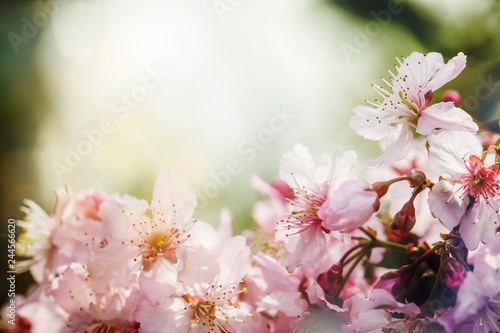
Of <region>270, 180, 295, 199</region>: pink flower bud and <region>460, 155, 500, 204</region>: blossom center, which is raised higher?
<region>460, 155, 500, 204</region>: blossom center

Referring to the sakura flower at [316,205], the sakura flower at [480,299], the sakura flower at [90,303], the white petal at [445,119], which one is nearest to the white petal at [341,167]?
the sakura flower at [316,205]

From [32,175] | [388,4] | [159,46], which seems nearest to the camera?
[388,4]

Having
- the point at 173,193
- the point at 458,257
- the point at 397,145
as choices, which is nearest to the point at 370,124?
the point at 397,145

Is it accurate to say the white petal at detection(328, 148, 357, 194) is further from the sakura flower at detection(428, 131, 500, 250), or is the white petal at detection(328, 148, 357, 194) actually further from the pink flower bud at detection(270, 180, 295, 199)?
the pink flower bud at detection(270, 180, 295, 199)

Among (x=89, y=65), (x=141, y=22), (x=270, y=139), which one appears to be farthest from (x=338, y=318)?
(x=89, y=65)

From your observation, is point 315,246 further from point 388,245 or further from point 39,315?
point 39,315

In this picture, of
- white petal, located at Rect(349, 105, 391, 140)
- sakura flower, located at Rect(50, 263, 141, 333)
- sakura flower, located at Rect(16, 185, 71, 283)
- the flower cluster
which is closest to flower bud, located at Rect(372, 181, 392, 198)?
the flower cluster

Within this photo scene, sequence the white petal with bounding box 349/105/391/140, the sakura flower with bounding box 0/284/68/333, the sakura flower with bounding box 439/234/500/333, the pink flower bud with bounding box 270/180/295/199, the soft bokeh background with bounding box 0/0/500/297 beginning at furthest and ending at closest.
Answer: the soft bokeh background with bounding box 0/0/500/297, the pink flower bud with bounding box 270/180/295/199, the sakura flower with bounding box 0/284/68/333, the white petal with bounding box 349/105/391/140, the sakura flower with bounding box 439/234/500/333

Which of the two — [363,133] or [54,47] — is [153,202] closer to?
[363,133]
